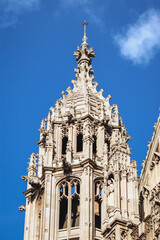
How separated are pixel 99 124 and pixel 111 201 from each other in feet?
33.0

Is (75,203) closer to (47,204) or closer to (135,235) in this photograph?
(47,204)

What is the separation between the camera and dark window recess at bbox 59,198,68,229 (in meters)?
41.6

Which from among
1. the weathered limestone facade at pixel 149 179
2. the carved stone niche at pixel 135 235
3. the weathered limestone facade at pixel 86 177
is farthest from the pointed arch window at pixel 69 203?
the carved stone niche at pixel 135 235

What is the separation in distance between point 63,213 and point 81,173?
195 cm

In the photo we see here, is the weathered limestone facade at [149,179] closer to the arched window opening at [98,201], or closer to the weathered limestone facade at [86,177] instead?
the weathered limestone facade at [86,177]

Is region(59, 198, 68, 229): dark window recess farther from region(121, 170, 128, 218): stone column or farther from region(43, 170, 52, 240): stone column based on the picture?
region(121, 170, 128, 218): stone column

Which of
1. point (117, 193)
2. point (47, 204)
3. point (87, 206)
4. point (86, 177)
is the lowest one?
point (117, 193)

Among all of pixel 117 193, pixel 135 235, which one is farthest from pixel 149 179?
pixel 135 235

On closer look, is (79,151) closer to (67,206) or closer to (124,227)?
(67,206)

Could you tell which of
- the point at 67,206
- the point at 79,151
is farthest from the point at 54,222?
the point at 79,151

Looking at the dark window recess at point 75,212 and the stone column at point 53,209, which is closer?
the stone column at point 53,209

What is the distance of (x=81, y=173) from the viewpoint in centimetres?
4244

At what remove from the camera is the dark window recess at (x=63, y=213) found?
41.6 m

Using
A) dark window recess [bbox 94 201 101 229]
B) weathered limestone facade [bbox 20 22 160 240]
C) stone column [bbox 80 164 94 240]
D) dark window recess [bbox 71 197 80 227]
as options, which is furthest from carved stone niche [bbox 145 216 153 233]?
dark window recess [bbox 94 201 101 229]
